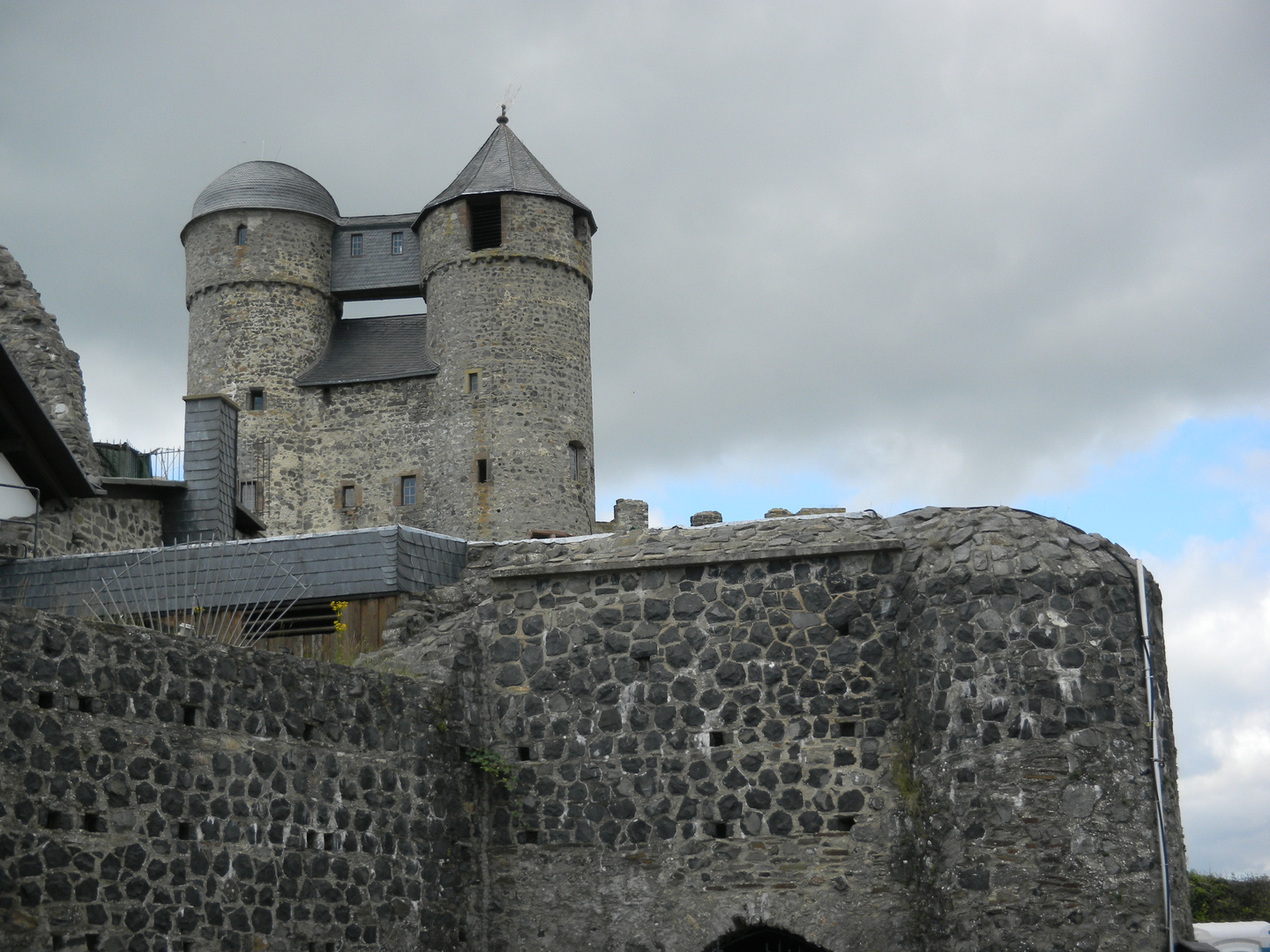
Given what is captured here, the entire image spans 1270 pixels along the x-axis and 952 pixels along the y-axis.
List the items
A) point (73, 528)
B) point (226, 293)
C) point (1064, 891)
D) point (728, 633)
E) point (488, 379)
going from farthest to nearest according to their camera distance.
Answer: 1. point (226, 293)
2. point (488, 379)
3. point (73, 528)
4. point (728, 633)
5. point (1064, 891)

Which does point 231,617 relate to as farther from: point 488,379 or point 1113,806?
point 488,379

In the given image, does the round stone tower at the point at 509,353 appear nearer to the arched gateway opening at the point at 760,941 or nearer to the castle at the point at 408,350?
the castle at the point at 408,350

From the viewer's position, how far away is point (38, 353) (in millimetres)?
19578

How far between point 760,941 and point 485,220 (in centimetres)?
2665

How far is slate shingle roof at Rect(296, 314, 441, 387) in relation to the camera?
38250mm

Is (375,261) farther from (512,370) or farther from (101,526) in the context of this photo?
(101,526)

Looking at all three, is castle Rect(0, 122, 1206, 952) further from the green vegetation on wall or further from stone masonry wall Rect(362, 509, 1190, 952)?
the green vegetation on wall

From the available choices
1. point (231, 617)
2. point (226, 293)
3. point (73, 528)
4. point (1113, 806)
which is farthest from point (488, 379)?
point (1113, 806)

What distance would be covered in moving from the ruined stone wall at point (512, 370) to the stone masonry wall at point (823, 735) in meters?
20.7

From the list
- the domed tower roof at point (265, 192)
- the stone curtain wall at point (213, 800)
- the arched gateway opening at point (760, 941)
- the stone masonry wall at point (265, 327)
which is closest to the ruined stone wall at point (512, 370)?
the stone masonry wall at point (265, 327)

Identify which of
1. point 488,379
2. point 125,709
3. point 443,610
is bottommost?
point 125,709

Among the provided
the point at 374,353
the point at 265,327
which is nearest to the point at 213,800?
the point at 265,327

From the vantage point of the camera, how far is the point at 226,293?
38.8 meters

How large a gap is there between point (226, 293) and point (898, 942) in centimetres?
3013
